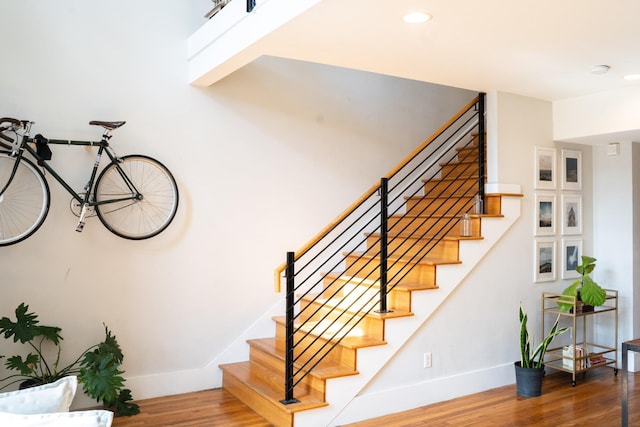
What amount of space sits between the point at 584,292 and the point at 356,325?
6.54 ft

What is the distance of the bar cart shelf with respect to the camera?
470 cm

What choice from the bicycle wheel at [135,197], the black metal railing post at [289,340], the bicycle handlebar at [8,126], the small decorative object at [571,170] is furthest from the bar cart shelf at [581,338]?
the bicycle handlebar at [8,126]

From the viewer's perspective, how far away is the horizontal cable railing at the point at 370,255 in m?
3.96

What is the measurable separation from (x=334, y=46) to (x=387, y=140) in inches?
85.7

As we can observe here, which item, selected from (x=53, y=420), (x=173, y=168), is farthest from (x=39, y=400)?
(x=173, y=168)

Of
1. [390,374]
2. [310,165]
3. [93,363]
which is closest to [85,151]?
[93,363]

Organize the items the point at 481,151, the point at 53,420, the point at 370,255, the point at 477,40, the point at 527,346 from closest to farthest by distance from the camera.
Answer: the point at 53,420 → the point at 477,40 → the point at 527,346 → the point at 481,151 → the point at 370,255

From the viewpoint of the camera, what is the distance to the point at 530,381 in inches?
173

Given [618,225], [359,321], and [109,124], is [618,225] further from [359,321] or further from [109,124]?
[109,124]

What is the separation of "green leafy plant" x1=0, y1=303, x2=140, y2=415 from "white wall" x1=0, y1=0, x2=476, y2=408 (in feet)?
0.38

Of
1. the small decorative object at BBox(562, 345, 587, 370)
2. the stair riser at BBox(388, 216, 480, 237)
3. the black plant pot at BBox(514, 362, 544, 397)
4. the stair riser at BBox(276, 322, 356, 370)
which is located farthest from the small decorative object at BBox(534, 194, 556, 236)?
the stair riser at BBox(276, 322, 356, 370)

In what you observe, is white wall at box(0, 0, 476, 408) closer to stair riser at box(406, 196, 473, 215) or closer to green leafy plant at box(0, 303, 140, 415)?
green leafy plant at box(0, 303, 140, 415)

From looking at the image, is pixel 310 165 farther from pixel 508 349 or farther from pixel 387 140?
pixel 508 349

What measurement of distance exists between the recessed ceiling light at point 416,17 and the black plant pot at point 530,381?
9.51 feet
